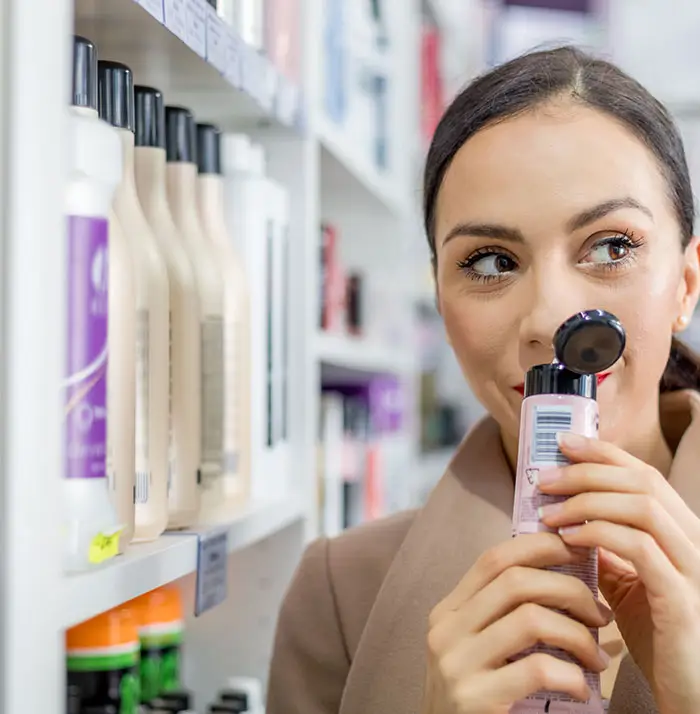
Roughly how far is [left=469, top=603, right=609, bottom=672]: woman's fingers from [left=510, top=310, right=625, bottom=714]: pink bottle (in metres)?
0.02

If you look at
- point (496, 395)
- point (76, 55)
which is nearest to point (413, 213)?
point (496, 395)

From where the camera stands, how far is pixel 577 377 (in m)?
0.73

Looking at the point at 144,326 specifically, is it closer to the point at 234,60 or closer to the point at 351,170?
the point at 234,60

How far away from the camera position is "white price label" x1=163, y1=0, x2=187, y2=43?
3.01 feet

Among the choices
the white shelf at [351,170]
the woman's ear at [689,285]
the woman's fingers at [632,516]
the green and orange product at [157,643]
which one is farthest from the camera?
the white shelf at [351,170]

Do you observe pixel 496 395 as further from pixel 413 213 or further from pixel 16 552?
pixel 413 213

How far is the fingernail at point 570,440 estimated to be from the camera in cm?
72

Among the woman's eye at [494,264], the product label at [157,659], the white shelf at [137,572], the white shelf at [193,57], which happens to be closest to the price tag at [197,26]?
the white shelf at [193,57]

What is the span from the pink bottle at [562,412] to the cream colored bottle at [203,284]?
1.29 feet

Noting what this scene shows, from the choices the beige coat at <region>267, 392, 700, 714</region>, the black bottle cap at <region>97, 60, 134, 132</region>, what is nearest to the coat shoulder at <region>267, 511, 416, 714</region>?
the beige coat at <region>267, 392, 700, 714</region>

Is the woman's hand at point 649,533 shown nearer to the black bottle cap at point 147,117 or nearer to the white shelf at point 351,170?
the black bottle cap at point 147,117

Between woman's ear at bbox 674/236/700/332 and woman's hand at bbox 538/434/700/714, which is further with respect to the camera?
woman's ear at bbox 674/236/700/332

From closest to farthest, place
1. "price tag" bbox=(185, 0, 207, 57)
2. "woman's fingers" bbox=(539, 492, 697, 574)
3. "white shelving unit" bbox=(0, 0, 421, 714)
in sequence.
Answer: "white shelving unit" bbox=(0, 0, 421, 714) → "woman's fingers" bbox=(539, 492, 697, 574) → "price tag" bbox=(185, 0, 207, 57)

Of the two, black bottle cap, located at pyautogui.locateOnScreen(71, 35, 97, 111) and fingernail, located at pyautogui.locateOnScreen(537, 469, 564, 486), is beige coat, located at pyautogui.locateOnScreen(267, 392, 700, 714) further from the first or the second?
black bottle cap, located at pyautogui.locateOnScreen(71, 35, 97, 111)
